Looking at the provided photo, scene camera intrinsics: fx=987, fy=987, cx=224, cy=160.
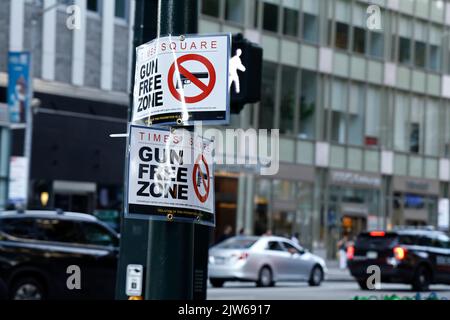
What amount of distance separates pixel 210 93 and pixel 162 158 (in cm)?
46

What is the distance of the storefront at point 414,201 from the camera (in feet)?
150

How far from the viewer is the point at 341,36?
4134 centimetres

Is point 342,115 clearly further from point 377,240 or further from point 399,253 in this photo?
point 399,253

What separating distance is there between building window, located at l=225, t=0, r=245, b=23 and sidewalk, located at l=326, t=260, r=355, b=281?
10.4m

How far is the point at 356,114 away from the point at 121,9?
13.9 metres

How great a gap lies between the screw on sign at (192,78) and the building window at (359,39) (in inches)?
1429

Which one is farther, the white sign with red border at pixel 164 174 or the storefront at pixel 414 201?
the storefront at pixel 414 201

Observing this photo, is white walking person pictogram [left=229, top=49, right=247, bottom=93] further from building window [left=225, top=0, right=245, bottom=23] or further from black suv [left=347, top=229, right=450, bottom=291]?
building window [left=225, top=0, right=245, bottom=23]

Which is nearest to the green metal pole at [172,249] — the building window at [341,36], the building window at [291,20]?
the building window at [291,20]

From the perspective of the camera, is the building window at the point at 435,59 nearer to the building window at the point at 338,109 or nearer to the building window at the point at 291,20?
the building window at the point at 338,109

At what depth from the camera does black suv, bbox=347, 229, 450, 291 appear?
2008cm

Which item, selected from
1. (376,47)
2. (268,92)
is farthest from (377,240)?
(376,47)

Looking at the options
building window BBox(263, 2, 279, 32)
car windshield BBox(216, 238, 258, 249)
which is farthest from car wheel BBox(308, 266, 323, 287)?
building window BBox(263, 2, 279, 32)
